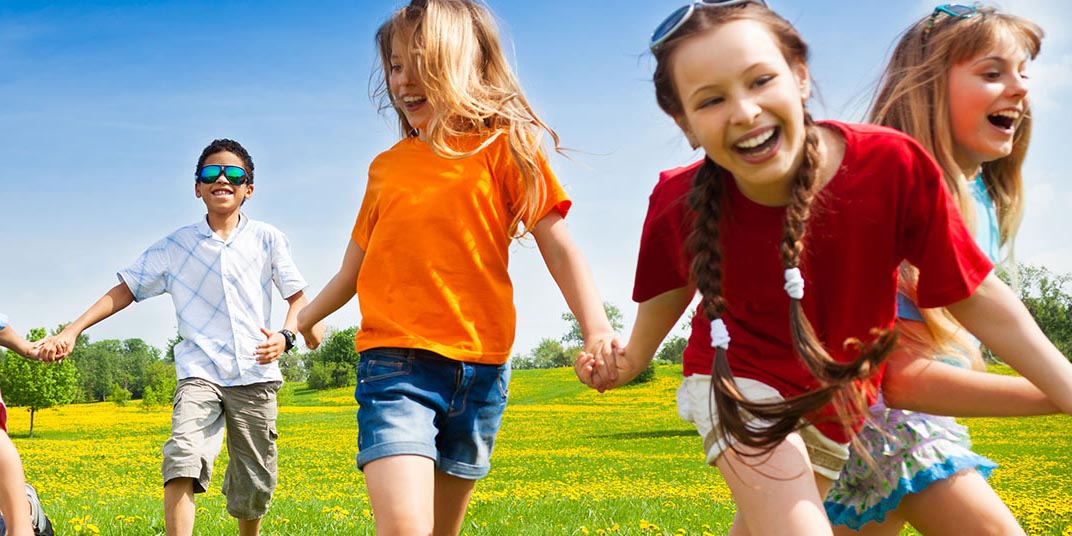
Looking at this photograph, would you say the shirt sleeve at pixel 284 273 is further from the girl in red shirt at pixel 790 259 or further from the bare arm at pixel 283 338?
the girl in red shirt at pixel 790 259

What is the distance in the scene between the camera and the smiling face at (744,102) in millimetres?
2434

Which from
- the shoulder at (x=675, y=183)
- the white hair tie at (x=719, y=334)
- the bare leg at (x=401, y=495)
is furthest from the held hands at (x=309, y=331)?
the white hair tie at (x=719, y=334)

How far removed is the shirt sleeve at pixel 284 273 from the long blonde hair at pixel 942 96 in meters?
3.80

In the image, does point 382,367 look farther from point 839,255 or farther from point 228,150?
point 228,150

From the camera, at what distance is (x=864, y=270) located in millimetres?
2531

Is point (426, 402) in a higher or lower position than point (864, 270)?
lower

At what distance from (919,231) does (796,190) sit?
1.02 feet

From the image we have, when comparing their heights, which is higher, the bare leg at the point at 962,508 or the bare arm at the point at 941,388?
the bare arm at the point at 941,388

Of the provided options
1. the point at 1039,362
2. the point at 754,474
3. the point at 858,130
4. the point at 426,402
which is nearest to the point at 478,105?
the point at 426,402

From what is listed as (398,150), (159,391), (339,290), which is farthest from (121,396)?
A: (398,150)

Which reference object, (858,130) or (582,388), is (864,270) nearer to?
(858,130)

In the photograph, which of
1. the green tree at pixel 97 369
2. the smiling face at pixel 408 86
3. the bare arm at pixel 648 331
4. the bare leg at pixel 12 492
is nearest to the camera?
the bare arm at pixel 648 331

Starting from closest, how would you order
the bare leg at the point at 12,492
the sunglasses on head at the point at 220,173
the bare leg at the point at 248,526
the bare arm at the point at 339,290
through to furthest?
the bare arm at the point at 339,290, the bare leg at the point at 12,492, the bare leg at the point at 248,526, the sunglasses on head at the point at 220,173

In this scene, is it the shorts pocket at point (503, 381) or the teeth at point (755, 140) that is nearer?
the teeth at point (755, 140)
